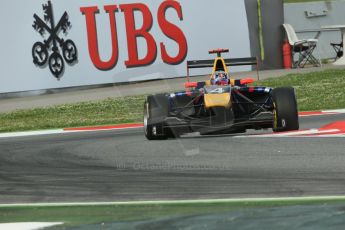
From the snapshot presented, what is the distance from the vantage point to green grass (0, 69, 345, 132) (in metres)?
17.0

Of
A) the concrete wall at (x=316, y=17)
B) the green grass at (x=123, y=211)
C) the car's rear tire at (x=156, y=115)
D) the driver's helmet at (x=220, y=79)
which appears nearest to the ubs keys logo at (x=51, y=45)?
the concrete wall at (x=316, y=17)

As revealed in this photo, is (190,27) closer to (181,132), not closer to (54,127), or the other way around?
(54,127)

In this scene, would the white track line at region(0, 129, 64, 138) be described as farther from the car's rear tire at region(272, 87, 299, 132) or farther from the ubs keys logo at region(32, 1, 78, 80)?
the ubs keys logo at region(32, 1, 78, 80)

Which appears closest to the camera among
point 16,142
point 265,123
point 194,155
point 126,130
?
point 194,155

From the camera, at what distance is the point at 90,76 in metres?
22.8

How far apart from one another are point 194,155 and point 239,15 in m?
14.0

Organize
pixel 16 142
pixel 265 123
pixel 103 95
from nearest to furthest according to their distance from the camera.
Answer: pixel 265 123 → pixel 16 142 → pixel 103 95

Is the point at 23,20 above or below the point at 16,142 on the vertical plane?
above

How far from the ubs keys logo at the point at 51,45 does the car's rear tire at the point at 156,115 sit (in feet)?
35.1

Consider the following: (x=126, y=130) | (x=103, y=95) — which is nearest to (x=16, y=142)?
(x=126, y=130)

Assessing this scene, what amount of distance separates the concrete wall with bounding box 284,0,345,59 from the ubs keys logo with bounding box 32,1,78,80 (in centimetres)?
974

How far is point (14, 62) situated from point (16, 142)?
896 centimetres

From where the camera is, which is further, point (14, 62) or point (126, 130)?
point (14, 62)

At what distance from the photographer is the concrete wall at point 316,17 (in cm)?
2975
